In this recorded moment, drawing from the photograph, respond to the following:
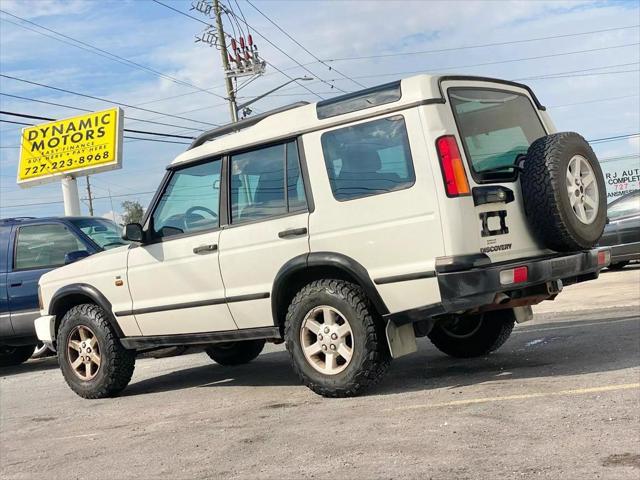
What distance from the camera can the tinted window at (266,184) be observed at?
536 cm

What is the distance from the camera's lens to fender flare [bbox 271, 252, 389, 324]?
4.91 m

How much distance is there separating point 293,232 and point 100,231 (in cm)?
513

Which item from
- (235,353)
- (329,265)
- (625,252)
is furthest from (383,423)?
(625,252)

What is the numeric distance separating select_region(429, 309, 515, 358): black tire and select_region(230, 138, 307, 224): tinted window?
1.83 meters

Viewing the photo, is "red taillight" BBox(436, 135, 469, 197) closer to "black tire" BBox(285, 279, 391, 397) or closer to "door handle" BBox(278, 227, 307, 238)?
"black tire" BBox(285, 279, 391, 397)

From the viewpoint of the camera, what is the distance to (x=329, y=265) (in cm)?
507

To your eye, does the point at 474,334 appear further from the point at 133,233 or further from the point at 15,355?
the point at 15,355

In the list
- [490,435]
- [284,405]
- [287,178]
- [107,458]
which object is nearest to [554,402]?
[490,435]

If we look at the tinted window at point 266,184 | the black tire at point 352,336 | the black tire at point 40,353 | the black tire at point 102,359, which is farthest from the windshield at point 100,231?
the black tire at point 352,336

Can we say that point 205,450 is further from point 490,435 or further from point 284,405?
point 490,435

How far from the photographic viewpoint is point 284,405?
541cm

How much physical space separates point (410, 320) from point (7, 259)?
21.2 feet

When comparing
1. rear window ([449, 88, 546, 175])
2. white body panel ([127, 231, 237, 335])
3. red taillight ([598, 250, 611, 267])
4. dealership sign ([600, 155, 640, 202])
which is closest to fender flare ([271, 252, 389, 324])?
white body panel ([127, 231, 237, 335])

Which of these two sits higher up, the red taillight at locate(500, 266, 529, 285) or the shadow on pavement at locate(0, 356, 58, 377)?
the red taillight at locate(500, 266, 529, 285)
